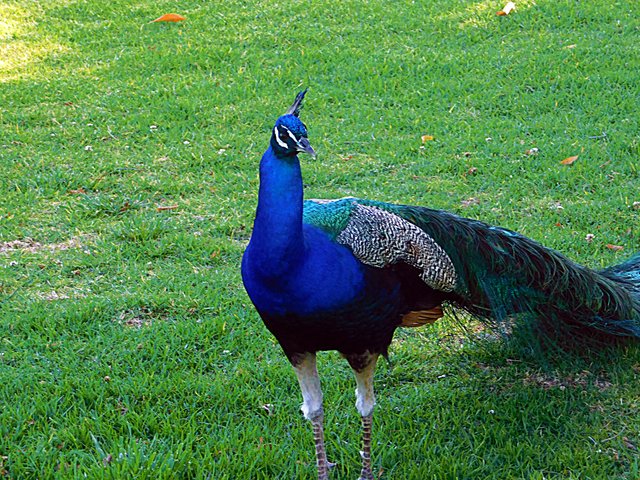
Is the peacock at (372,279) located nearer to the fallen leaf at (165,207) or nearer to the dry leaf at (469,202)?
the dry leaf at (469,202)

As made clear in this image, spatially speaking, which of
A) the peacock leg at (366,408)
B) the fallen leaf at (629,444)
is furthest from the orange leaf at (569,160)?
the peacock leg at (366,408)

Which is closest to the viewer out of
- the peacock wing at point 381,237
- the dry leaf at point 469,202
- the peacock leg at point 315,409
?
the peacock wing at point 381,237

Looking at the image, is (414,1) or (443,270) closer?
(443,270)

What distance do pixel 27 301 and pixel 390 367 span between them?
189 centimetres

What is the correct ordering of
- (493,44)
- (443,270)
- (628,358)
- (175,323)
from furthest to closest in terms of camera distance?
(493,44) < (175,323) < (628,358) < (443,270)

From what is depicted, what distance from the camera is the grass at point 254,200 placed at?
353 cm

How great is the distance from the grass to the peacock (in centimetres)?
26

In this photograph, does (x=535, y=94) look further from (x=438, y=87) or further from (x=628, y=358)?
(x=628, y=358)

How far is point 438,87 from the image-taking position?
283 inches

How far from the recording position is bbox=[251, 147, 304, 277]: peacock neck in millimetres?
2803

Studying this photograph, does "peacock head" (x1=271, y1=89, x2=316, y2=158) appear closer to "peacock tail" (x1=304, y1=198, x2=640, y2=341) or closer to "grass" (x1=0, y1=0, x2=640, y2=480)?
"peacock tail" (x1=304, y1=198, x2=640, y2=341)

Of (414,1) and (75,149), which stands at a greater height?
(414,1)

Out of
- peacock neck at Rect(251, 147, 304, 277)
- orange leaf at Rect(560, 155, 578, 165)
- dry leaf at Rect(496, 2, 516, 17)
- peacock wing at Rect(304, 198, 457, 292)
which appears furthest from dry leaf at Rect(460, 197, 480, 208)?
dry leaf at Rect(496, 2, 516, 17)

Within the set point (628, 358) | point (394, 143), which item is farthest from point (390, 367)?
point (394, 143)
